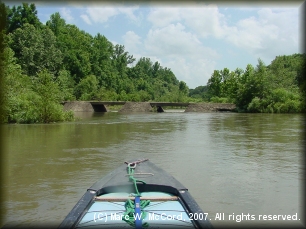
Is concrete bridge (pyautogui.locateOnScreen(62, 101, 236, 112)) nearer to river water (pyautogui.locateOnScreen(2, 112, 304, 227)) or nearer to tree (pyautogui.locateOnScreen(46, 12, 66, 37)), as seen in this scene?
tree (pyautogui.locateOnScreen(46, 12, 66, 37))

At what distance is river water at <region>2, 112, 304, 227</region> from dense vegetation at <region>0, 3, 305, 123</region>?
1015 cm

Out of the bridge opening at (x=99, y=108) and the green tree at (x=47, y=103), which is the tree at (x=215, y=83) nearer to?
the bridge opening at (x=99, y=108)

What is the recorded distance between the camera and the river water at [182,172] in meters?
6.41

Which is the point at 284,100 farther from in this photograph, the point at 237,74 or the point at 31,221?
the point at 31,221

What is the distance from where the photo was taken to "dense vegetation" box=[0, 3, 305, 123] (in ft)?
87.1

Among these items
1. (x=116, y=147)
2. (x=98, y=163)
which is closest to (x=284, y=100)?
(x=116, y=147)

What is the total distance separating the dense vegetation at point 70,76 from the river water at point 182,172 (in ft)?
33.3

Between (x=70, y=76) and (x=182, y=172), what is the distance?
204 feet

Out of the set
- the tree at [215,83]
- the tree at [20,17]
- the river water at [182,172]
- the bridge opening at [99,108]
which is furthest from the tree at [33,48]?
the river water at [182,172]

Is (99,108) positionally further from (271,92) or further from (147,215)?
(147,215)

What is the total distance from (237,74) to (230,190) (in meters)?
74.3

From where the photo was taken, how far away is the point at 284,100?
4844 centimetres

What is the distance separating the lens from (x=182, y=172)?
9.58 metres

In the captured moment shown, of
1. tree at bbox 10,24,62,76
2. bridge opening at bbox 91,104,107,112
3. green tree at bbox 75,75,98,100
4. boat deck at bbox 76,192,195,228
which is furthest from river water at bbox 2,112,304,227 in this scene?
green tree at bbox 75,75,98,100
